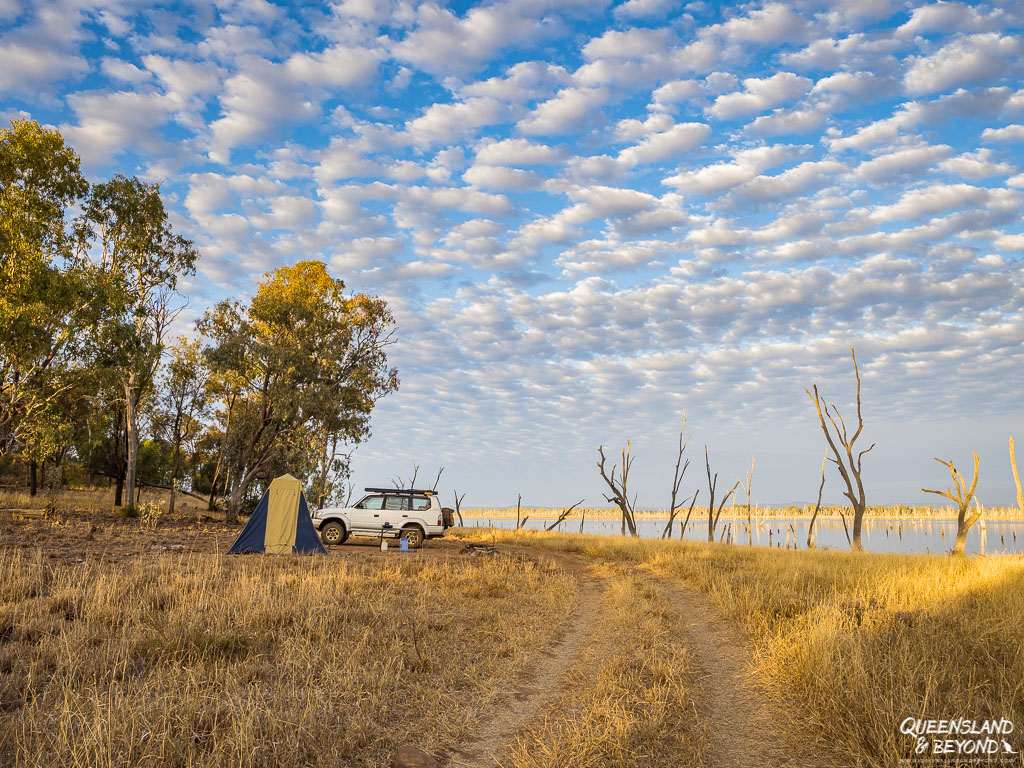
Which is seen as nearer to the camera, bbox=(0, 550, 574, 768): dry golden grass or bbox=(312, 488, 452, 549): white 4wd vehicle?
bbox=(0, 550, 574, 768): dry golden grass

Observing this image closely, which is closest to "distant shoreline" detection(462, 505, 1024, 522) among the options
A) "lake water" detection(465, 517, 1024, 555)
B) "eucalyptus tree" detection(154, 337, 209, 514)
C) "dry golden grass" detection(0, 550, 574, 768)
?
"lake water" detection(465, 517, 1024, 555)

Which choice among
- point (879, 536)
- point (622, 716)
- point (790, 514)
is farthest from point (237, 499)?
point (790, 514)

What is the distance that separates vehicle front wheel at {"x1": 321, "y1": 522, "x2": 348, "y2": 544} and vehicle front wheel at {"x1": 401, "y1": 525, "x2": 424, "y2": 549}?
2.13 metres

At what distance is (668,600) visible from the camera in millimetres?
11883

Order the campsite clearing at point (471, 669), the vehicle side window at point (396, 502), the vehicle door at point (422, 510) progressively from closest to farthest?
the campsite clearing at point (471, 669), the vehicle door at point (422, 510), the vehicle side window at point (396, 502)

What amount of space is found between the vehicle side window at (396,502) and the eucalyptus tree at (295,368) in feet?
27.8

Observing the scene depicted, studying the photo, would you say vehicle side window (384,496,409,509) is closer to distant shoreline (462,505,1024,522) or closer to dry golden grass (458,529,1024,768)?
dry golden grass (458,529,1024,768)

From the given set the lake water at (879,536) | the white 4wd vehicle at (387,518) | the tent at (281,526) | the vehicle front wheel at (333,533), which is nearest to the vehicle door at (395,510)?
the white 4wd vehicle at (387,518)

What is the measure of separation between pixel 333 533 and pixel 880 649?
18010mm

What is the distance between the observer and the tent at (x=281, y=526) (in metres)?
17.0

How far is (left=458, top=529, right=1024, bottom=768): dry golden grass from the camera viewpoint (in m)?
5.21

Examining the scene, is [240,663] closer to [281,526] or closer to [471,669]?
A: [471,669]

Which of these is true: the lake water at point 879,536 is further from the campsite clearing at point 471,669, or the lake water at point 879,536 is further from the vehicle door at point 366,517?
the campsite clearing at point 471,669

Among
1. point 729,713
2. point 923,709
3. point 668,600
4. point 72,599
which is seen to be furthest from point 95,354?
point 923,709
